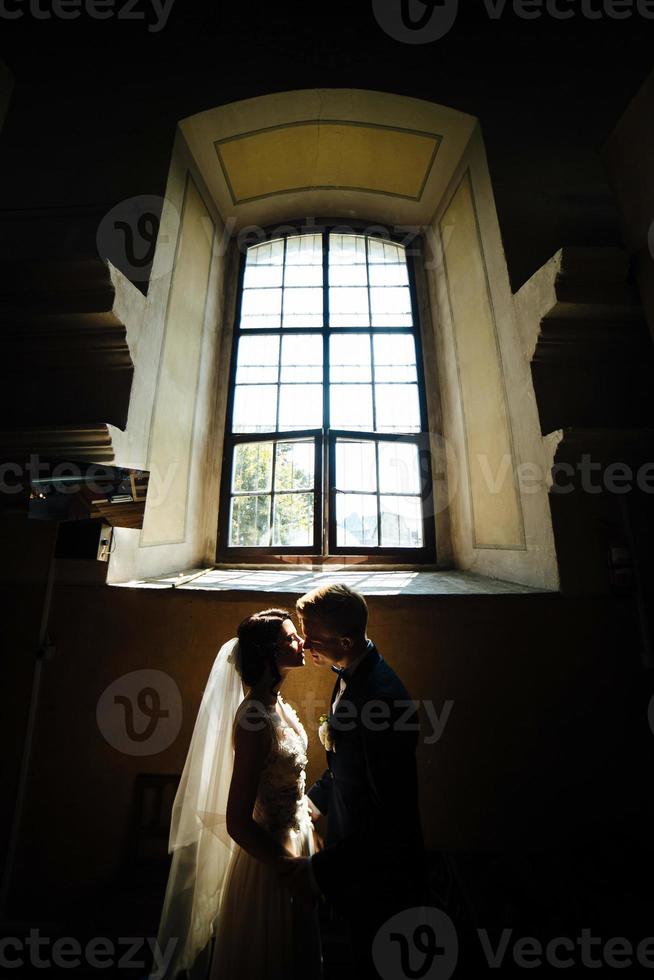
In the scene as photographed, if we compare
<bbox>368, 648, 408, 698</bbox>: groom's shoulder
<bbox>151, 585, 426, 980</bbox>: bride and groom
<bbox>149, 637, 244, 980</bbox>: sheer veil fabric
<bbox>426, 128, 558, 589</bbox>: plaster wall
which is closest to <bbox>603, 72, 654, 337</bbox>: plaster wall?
<bbox>426, 128, 558, 589</bbox>: plaster wall

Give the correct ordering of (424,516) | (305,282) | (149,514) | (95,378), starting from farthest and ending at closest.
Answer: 1. (305,282)
2. (424,516)
3. (149,514)
4. (95,378)

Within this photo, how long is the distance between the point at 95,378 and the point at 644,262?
8.91 feet

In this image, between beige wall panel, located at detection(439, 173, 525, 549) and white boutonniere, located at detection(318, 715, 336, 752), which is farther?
beige wall panel, located at detection(439, 173, 525, 549)

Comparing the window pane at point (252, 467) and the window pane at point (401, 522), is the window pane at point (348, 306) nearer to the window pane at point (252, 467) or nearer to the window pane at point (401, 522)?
the window pane at point (252, 467)

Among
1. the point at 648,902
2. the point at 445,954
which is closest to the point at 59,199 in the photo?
the point at 445,954

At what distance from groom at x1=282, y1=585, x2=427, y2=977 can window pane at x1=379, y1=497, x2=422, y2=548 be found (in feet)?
5.62

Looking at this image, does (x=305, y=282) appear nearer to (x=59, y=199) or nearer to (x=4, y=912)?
(x=59, y=199)

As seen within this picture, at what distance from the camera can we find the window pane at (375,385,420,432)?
130 inches

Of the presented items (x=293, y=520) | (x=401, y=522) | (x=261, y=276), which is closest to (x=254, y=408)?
(x=293, y=520)

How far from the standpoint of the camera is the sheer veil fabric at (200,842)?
136 centimetres

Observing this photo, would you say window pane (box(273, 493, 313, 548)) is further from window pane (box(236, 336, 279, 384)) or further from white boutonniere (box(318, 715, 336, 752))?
white boutonniere (box(318, 715, 336, 752))

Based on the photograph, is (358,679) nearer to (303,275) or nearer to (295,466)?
(295,466)

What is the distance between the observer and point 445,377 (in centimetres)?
330

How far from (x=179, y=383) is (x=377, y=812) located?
8.43 ft
